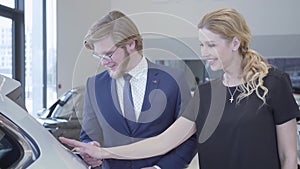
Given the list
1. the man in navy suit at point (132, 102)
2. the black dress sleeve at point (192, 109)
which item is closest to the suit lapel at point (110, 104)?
the man in navy suit at point (132, 102)

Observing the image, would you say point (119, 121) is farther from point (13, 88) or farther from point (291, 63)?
point (291, 63)

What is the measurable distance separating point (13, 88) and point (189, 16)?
6342mm

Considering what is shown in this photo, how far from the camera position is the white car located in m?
1.10

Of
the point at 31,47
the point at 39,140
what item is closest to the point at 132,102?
the point at 39,140

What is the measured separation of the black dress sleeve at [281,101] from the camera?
1.49 m

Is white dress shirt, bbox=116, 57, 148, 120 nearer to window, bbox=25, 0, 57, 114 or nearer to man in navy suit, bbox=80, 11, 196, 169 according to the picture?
man in navy suit, bbox=80, 11, 196, 169

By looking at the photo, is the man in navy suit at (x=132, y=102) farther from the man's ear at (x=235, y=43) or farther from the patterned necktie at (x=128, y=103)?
the man's ear at (x=235, y=43)

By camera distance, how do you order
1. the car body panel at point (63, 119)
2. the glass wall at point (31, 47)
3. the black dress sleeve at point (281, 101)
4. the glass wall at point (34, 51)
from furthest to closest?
the glass wall at point (34, 51)
the glass wall at point (31, 47)
the car body panel at point (63, 119)
the black dress sleeve at point (281, 101)

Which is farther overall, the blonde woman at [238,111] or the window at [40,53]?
the window at [40,53]

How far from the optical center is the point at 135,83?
5.55 ft

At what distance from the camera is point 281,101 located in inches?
58.8

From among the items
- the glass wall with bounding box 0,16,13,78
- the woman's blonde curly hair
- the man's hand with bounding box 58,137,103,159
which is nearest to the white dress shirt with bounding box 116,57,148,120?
the man's hand with bounding box 58,137,103,159

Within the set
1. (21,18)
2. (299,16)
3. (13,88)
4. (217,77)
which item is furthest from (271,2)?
(13,88)

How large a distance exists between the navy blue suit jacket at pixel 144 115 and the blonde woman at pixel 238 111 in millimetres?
54
